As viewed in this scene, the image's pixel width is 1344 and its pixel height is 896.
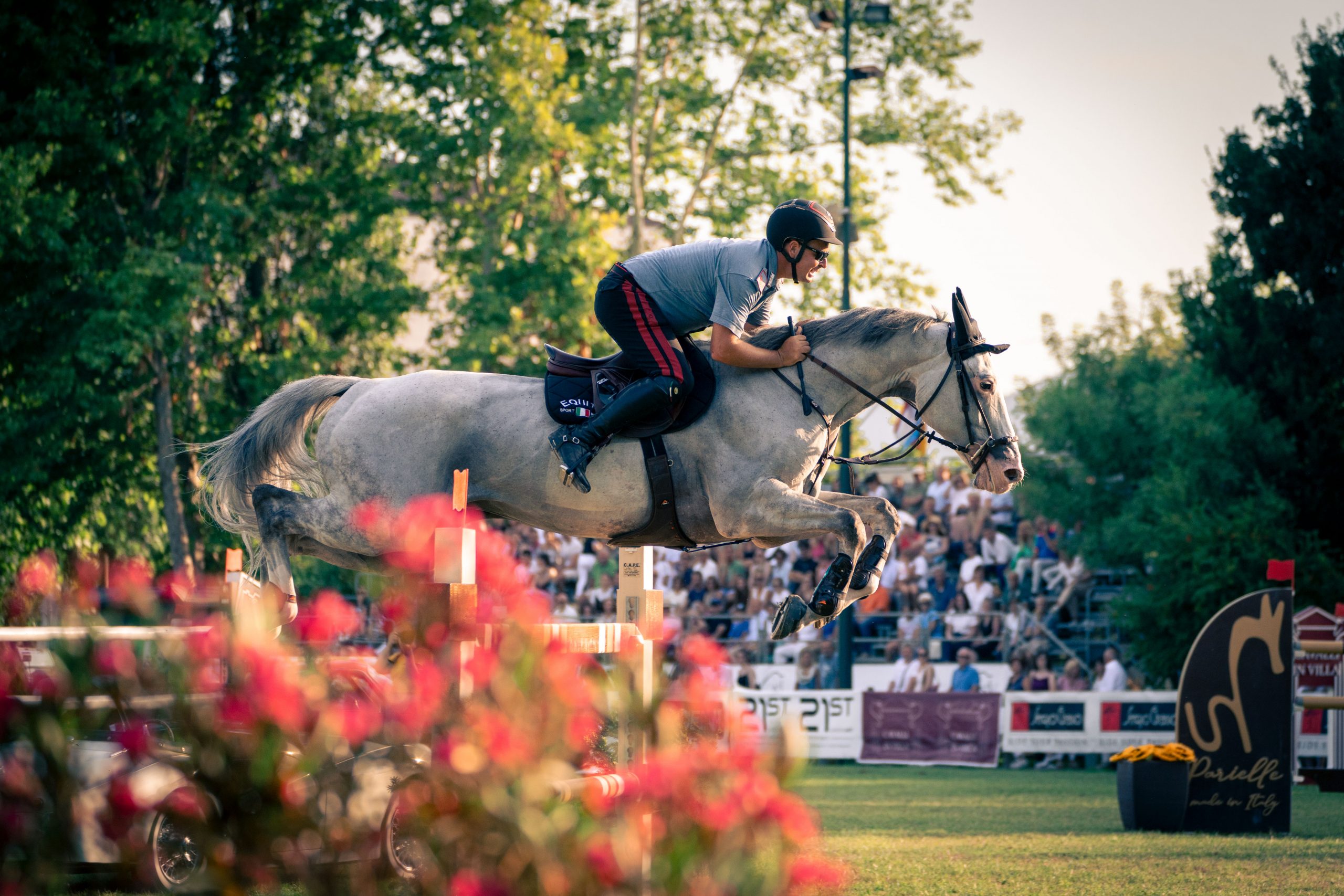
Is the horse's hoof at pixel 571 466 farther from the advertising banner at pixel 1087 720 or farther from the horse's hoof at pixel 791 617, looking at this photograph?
the advertising banner at pixel 1087 720

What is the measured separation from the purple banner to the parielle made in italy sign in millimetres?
5783

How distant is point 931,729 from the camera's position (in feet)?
53.8

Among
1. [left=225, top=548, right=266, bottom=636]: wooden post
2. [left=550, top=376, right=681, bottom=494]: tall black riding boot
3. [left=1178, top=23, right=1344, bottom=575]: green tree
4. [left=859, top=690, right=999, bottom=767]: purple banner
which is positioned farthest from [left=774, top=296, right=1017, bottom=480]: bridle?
[left=1178, top=23, right=1344, bottom=575]: green tree

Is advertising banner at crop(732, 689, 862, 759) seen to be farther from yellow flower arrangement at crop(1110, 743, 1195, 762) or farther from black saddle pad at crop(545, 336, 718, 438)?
black saddle pad at crop(545, 336, 718, 438)

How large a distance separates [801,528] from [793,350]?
79 centimetres

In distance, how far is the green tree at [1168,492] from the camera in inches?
631

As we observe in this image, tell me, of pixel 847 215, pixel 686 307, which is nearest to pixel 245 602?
pixel 686 307

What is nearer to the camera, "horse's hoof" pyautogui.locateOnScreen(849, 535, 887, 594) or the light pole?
"horse's hoof" pyautogui.locateOnScreen(849, 535, 887, 594)

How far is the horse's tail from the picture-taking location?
5.70 meters

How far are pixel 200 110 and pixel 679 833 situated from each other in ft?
62.1

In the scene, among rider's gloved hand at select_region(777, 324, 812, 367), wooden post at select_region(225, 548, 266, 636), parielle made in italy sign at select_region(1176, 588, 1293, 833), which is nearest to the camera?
wooden post at select_region(225, 548, 266, 636)

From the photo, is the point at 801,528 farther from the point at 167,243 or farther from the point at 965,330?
the point at 167,243

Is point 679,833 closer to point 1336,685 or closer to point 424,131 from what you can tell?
point 1336,685

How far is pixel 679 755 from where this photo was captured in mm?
2264
